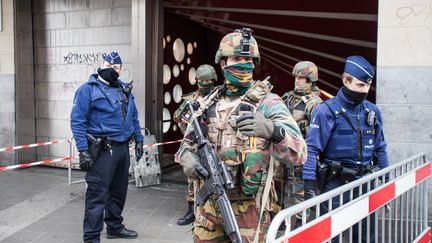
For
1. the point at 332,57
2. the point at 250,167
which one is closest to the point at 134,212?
the point at 250,167

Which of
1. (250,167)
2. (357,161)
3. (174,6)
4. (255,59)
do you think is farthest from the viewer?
(174,6)

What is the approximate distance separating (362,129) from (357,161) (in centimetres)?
26

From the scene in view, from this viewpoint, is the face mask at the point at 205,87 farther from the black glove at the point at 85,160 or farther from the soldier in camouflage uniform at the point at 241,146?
the soldier in camouflage uniform at the point at 241,146

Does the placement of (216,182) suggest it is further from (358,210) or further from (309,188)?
(309,188)

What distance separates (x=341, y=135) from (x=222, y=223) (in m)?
1.34

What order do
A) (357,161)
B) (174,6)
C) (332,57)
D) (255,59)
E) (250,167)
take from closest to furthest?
(250,167)
(255,59)
(357,161)
(174,6)
(332,57)

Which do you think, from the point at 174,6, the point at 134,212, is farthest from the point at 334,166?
the point at 174,6

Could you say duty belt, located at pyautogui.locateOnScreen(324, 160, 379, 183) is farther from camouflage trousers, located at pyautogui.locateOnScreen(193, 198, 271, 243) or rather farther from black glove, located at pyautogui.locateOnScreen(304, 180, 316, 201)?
camouflage trousers, located at pyautogui.locateOnScreen(193, 198, 271, 243)

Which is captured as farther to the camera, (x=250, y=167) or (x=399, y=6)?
(x=399, y=6)

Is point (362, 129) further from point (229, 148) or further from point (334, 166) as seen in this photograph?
point (229, 148)

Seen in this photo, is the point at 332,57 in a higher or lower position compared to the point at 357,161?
higher

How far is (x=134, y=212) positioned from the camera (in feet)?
18.6

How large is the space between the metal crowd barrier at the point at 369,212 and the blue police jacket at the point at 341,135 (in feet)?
0.90

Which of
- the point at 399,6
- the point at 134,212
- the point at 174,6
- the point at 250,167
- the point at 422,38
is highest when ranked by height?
the point at 174,6
